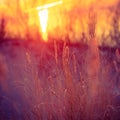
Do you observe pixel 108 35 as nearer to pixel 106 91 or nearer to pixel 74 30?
pixel 74 30

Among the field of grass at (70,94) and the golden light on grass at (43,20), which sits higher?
the golden light on grass at (43,20)

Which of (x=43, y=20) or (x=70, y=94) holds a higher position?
(x=43, y=20)

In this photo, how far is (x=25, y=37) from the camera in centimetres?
874

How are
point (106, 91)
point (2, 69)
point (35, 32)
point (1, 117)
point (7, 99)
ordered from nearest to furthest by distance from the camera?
point (106, 91) → point (1, 117) → point (7, 99) → point (2, 69) → point (35, 32)

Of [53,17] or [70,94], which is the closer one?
[70,94]

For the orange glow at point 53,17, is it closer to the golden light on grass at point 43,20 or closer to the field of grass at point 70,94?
the golden light on grass at point 43,20

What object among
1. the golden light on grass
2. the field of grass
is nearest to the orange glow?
the golden light on grass

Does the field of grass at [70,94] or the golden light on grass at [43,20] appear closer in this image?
the field of grass at [70,94]

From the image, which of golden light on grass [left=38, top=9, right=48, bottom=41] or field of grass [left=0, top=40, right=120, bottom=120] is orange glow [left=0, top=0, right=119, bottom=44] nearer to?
golden light on grass [left=38, top=9, right=48, bottom=41]

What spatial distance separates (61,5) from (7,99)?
3.68 meters

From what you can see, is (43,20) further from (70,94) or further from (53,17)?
(70,94)

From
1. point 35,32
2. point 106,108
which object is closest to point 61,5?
point 35,32

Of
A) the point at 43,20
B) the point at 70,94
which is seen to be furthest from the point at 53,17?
the point at 70,94

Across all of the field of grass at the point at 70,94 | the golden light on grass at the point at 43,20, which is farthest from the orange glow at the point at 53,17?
the field of grass at the point at 70,94
